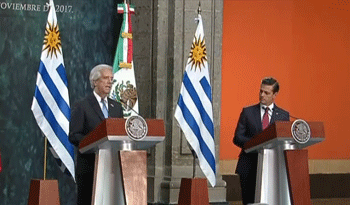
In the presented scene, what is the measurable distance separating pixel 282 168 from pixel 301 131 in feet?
1.27

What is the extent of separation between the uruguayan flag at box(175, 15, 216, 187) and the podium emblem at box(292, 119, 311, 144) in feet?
7.22

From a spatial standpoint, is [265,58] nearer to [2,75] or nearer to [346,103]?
[346,103]

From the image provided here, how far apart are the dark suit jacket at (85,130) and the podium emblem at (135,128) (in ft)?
2.45

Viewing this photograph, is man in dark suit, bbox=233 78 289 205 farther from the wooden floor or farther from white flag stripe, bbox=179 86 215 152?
the wooden floor

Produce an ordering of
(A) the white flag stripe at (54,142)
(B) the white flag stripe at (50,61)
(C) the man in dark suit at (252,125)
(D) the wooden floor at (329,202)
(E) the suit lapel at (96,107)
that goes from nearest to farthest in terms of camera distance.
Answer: (E) the suit lapel at (96,107) → (C) the man in dark suit at (252,125) → (A) the white flag stripe at (54,142) → (B) the white flag stripe at (50,61) → (D) the wooden floor at (329,202)

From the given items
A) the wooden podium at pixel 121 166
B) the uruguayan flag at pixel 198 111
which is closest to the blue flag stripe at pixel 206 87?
the uruguayan flag at pixel 198 111

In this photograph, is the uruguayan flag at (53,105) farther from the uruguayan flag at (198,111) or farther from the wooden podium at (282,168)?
the wooden podium at (282,168)

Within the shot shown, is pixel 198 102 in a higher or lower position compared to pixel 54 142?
higher

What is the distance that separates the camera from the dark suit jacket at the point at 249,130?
774 cm

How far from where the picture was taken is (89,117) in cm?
722

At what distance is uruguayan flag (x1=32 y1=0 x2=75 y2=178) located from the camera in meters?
8.36

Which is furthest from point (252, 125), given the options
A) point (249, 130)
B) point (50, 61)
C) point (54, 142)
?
point (50, 61)

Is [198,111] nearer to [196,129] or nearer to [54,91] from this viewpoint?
[196,129]

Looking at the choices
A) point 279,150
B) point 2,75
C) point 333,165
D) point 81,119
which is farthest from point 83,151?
point 333,165
